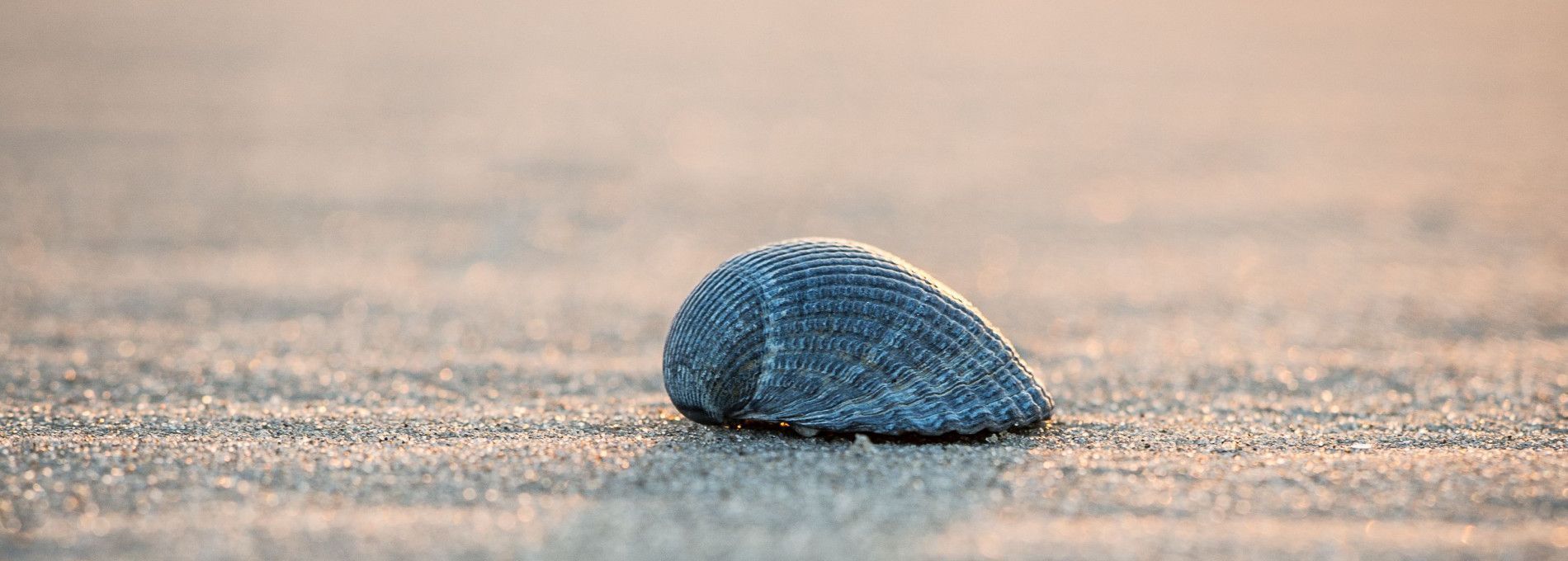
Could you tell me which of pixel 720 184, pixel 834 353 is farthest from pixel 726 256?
pixel 834 353

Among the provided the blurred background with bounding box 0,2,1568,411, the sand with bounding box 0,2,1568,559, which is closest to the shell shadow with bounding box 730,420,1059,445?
the sand with bounding box 0,2,1568,559

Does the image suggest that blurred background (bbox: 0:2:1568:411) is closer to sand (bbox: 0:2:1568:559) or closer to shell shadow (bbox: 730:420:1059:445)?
sand (bbox: 0:2:1568:559)

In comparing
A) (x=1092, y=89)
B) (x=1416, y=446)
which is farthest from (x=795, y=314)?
(x=1092, y=89)

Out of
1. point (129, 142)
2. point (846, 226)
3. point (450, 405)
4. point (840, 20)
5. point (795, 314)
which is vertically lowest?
point (450, 405)

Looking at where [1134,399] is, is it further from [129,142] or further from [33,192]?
[129,142]

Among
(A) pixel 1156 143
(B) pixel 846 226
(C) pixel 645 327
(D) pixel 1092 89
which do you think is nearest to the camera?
(C) pixel 645 327

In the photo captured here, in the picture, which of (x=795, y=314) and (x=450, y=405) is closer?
(x=795, y=314)

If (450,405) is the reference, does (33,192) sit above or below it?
above
